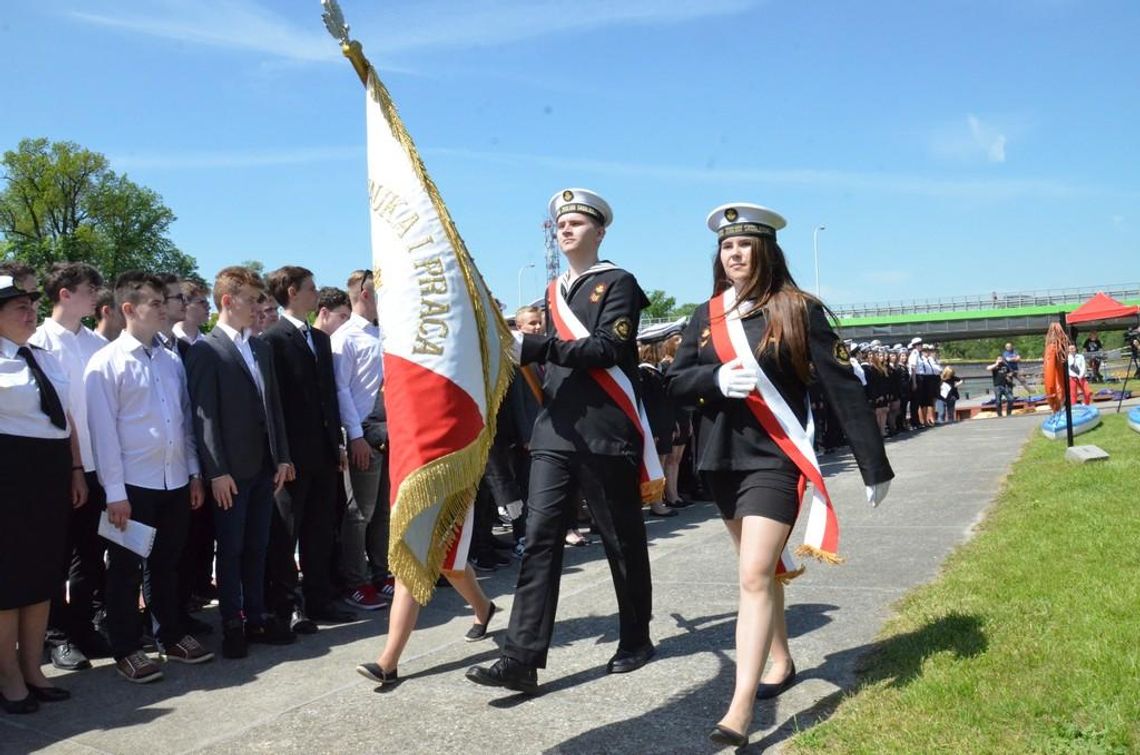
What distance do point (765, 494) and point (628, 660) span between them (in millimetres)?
1319

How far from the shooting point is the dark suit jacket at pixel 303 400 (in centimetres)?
630

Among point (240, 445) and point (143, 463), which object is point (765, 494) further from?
point (143, 463)

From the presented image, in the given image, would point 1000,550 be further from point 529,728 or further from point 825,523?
point 529,728

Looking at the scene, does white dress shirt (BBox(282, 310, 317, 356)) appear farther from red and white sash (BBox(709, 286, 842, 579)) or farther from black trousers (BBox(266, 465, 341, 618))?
red and white sash (BBox(709, 286, 842, 579))

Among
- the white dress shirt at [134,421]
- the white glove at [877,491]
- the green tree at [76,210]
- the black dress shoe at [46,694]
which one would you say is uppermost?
the green tree at [76,210]

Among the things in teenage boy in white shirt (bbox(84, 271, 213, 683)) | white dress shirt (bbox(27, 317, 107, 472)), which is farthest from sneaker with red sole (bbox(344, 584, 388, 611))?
white dress shirt (bbox(27, 317, 107, 472))

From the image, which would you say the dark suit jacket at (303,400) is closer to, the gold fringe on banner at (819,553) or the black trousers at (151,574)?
the black trousers at (151,574)

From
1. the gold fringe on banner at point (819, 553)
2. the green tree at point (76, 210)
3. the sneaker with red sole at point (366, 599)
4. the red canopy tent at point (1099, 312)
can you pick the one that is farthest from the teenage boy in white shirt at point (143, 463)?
the green tree at point (76, 210)

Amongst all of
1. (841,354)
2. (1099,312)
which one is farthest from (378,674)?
(1099,312)

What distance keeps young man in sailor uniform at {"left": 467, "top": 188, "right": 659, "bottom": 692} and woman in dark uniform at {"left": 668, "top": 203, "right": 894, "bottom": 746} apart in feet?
1.37

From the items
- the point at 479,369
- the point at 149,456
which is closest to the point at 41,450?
the point at 149,456

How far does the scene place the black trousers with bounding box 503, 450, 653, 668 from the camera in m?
4.49

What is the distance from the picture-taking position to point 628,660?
192 inches

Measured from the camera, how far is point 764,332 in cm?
421
